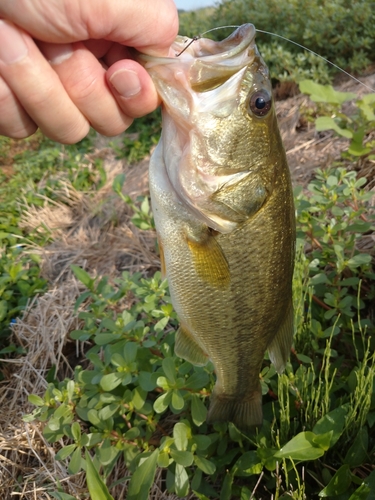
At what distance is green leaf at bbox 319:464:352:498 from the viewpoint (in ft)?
4.75

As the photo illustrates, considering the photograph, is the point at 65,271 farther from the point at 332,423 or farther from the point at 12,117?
the point at 332,423

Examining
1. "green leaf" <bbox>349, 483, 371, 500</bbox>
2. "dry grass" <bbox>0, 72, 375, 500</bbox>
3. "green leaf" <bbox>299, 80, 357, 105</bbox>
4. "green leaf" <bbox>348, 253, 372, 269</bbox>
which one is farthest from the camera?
"green leaf" <bbox>299, 80, 357, 105</bbox>

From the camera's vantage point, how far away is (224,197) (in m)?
1.39

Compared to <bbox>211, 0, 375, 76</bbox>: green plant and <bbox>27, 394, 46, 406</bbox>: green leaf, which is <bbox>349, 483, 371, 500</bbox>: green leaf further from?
<bbox>211, 0, 375, 76</bbox>: green plant

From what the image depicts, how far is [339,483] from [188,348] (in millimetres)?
691

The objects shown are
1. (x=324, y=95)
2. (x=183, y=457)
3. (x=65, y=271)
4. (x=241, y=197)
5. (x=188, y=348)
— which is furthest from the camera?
(x=65, y=271)

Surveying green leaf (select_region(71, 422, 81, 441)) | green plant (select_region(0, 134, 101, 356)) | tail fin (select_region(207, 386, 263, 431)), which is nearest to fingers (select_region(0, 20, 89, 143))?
green leaf (select_region(71, 422, 81, 441))

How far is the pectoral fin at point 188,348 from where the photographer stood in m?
1.58

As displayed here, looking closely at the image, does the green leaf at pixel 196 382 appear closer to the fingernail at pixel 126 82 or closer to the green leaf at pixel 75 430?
the green leaf at pixel 75 430

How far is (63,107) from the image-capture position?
4.33 feet

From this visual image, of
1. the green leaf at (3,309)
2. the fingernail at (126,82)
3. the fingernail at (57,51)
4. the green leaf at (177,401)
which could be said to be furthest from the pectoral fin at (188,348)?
the green leaf at (3,309)

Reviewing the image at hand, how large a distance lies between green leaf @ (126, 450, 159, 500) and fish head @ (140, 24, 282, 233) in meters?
0.79

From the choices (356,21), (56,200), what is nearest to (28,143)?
(56,200)

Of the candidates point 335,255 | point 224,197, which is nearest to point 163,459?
point 224,197
